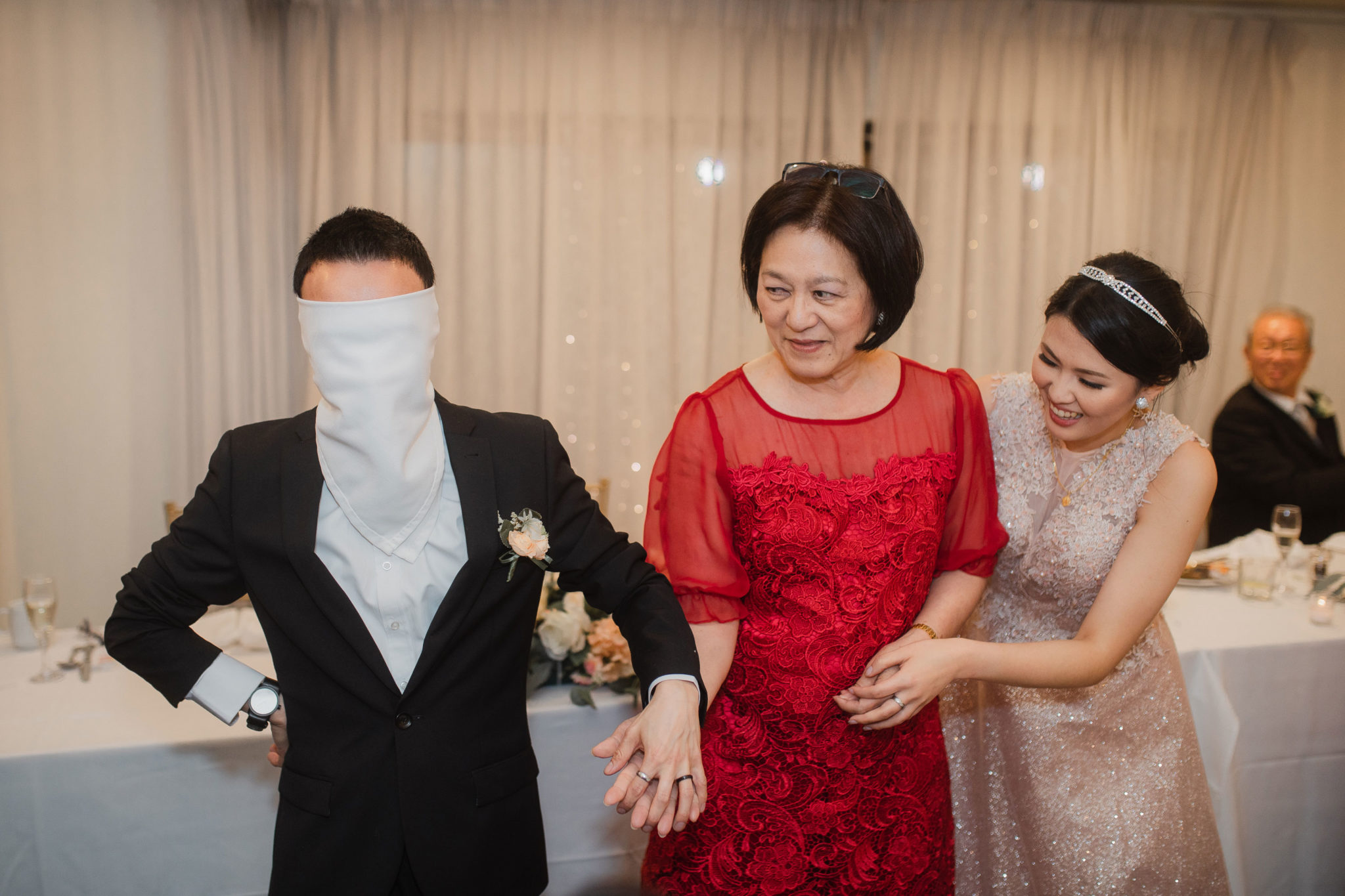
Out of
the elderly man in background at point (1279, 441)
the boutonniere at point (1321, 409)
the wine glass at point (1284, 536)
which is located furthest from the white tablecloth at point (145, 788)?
the boutonniere at point (1321, 409)

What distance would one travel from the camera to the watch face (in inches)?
60.9

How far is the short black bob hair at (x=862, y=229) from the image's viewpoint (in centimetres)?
153

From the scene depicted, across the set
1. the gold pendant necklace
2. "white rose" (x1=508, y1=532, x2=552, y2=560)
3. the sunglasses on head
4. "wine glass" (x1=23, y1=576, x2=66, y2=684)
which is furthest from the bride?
"wine glass" (x1=23, y1=576, x2=66, y2=684)

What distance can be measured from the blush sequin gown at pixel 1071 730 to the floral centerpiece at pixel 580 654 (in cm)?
82

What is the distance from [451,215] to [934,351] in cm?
284

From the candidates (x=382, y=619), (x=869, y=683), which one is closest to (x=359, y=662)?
(x=382, y=619)

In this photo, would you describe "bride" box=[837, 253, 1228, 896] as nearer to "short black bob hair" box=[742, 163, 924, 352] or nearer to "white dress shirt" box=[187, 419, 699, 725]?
"short black bob hair" box=[742, 163, 924, 352]

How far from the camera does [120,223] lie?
168 inches

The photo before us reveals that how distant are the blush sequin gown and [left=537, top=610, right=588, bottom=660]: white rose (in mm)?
933

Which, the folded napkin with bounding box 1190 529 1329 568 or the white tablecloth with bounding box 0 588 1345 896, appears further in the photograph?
the folded napkin with bounding box 1190 529 1329 568

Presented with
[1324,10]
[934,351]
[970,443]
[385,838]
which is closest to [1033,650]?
[970,443]

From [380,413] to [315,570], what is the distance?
0.28 metres

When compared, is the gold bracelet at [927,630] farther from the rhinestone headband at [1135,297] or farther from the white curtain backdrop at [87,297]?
the white curtain backdrop at [87,297]

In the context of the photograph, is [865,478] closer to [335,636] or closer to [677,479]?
[677,479]
